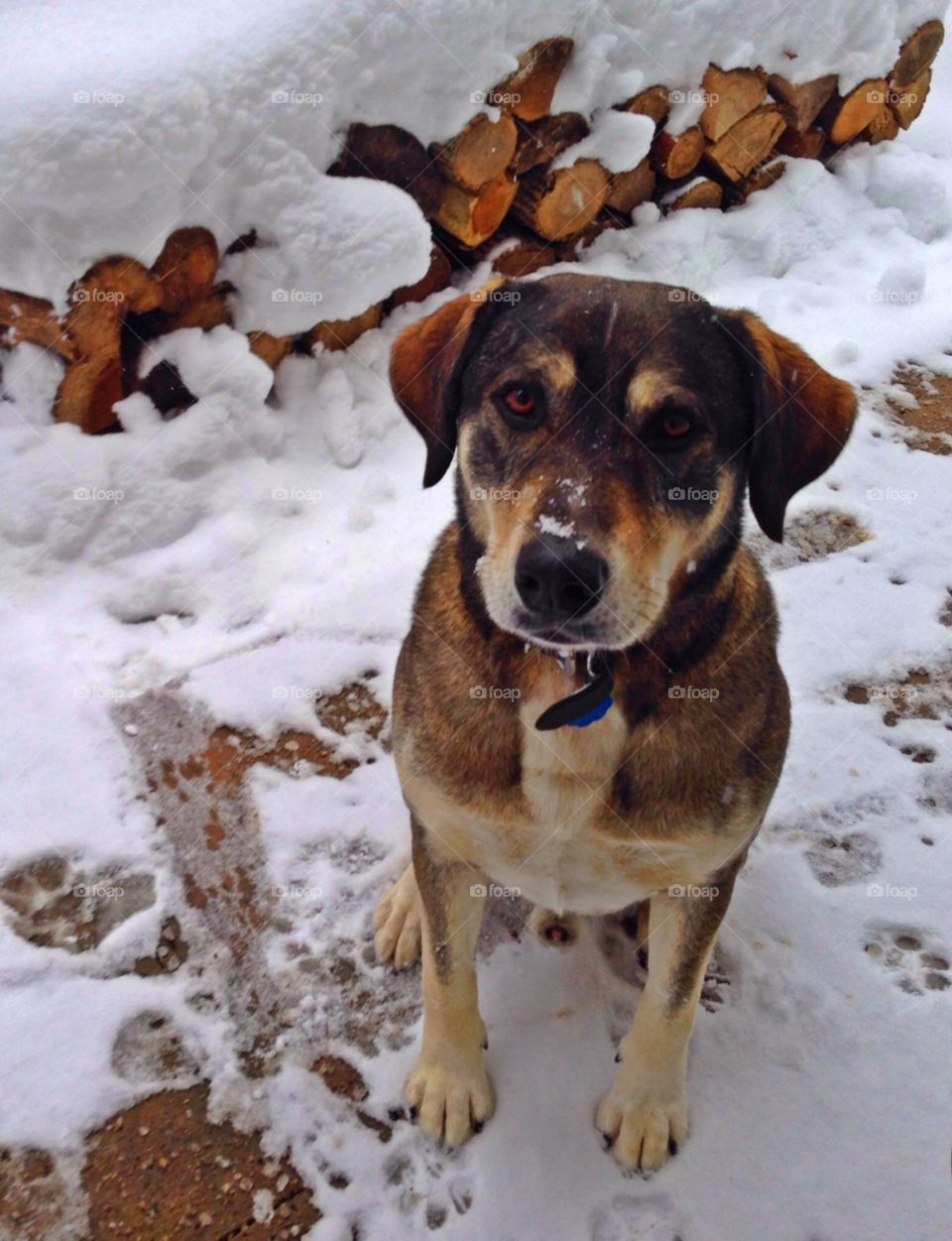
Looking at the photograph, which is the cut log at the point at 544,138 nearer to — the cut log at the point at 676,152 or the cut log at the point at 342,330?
the cut log at the point at 676,152

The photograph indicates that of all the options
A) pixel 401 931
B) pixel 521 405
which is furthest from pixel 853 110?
pixel 401 931

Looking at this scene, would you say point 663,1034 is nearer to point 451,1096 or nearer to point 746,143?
point 451,1096

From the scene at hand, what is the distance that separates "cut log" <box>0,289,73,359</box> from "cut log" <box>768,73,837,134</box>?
14.8ft

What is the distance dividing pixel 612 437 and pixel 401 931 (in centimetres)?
154

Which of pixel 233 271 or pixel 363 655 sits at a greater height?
pixel 233 271

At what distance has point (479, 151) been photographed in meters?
4.47

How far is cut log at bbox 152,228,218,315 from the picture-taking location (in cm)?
374

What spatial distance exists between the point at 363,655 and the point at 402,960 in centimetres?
125

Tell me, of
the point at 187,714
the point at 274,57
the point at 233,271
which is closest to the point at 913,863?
the point at 187,714

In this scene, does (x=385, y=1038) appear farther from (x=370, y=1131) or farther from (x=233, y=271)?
(x=233, y=271)

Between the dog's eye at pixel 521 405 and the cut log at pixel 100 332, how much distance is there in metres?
2.19

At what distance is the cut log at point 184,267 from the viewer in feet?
12.3

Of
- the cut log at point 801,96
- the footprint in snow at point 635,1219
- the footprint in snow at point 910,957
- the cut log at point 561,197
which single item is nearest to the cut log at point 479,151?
the cut log at point 561,197

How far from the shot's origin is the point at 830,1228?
2229 millimetres
